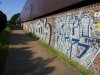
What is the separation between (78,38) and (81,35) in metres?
0.37

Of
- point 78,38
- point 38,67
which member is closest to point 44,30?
point 78,38

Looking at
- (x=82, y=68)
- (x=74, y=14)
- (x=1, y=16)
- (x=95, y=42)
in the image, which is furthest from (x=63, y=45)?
(x=1, y=16)

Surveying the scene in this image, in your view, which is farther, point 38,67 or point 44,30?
point 44,30

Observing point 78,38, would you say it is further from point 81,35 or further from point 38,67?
point 38,67

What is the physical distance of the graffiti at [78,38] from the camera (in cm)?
769

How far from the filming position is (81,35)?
333 inches

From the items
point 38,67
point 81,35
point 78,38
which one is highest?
point 81,35

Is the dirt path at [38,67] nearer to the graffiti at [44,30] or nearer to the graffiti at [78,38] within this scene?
the graffiti at [78,38]

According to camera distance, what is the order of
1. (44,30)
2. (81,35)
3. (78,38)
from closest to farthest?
(81,35), (78,38), (44,30)

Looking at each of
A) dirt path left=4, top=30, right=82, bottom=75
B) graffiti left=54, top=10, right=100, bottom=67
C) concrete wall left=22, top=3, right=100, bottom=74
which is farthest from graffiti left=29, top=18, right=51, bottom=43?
dirt path left=4, top=30, right=82, bottom=75

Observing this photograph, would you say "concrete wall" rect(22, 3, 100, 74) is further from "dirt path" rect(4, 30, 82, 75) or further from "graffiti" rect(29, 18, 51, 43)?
"graffiti" rect(29, 18, 51, 43)

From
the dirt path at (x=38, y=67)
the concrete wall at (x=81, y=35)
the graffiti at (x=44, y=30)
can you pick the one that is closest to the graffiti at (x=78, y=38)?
the concrete wall at (x=81, y=35)

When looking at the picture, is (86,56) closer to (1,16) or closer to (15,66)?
(15,66)

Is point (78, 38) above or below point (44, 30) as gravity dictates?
below
